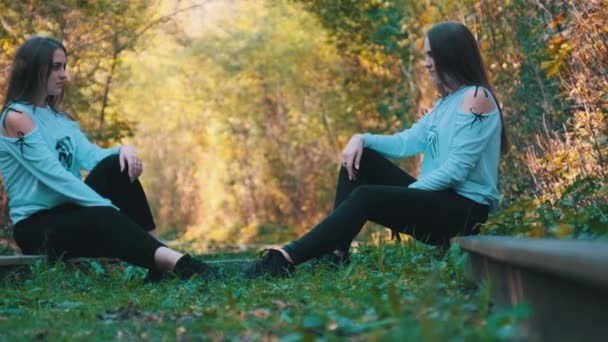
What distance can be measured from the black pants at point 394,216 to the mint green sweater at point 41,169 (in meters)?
1.13

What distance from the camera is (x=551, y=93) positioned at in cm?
752

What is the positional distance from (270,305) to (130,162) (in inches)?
76.6

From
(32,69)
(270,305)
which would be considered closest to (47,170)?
(32,69)

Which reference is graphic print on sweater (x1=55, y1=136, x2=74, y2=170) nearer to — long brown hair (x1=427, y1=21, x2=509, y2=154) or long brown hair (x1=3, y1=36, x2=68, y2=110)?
long brown hair (x1=3, y1=36, x2=68, y2=110)

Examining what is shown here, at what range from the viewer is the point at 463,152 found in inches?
176

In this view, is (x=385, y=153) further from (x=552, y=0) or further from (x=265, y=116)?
(x=265, y=116)

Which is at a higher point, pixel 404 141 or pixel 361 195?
pixel 404 141

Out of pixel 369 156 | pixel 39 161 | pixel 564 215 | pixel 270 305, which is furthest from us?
pixel 369 156

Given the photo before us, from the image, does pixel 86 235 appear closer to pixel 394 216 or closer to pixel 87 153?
pixel 87 153

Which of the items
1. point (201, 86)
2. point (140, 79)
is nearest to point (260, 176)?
point (201, 86)

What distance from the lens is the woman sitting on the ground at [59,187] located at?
15.5ft

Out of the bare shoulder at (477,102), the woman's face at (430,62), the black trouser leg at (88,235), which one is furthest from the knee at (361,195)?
the black trouser leg at (88,235)

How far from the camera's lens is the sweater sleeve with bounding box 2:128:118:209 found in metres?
4.73

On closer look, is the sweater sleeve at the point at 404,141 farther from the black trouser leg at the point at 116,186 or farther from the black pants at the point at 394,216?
the black trouser leg at the point at 116,186
